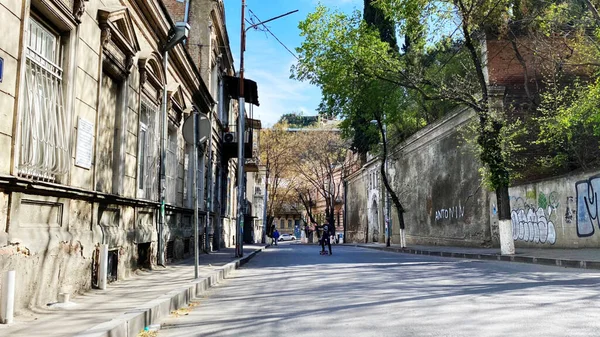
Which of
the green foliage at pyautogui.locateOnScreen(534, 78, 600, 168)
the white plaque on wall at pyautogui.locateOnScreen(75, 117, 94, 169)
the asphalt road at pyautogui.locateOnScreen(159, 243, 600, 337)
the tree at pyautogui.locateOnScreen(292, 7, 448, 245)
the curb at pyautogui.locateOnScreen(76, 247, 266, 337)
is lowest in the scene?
the asphalt road at pyautogui.locateOnScreen(159, 243, 600, 337)

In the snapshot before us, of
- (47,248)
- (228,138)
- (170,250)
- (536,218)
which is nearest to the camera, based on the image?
(47,248)

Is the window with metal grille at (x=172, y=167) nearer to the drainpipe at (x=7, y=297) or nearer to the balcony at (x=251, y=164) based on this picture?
the drainpipe at (x=7, y=297)

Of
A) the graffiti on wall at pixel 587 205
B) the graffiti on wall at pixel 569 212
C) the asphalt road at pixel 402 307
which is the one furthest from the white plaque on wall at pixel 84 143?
the graffiti on wall at pixel 569 212

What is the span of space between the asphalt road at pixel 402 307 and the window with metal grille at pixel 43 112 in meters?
2.51

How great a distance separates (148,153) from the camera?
1193 cm

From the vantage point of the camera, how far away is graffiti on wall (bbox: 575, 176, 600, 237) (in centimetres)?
1543

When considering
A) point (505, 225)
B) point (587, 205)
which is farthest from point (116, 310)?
point (587, 205)

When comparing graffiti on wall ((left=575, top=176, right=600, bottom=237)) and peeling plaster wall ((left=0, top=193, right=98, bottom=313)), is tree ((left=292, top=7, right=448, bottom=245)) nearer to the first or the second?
graffiti on wall ((left=575, top=176, right=600, bottom=237))

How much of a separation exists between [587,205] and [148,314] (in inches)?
567

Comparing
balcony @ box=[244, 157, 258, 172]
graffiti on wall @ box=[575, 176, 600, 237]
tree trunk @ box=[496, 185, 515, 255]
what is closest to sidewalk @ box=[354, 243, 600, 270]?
tree trunk @ box=[496, 185, 515, 255]

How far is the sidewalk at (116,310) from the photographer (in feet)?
16.0

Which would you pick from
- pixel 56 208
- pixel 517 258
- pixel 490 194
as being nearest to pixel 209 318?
pixel 56 208

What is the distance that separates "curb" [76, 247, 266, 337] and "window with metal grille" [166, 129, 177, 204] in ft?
17.1

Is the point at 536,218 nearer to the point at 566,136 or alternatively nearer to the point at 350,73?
the point at 566,136
